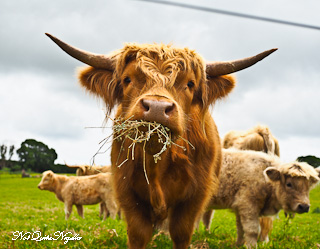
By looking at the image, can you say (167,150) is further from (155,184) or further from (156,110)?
(156,110)

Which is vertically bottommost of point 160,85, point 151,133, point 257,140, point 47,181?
point 47,181

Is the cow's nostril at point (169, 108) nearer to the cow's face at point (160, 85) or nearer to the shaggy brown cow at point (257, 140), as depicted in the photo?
the cow's face at point (160, 85)

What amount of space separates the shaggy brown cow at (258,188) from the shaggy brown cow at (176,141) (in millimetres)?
2061

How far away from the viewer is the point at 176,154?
11.9ft

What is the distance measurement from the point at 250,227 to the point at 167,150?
120 inches

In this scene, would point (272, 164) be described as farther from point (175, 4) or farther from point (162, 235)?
point (175, 4)

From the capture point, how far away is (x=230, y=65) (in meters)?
3.87

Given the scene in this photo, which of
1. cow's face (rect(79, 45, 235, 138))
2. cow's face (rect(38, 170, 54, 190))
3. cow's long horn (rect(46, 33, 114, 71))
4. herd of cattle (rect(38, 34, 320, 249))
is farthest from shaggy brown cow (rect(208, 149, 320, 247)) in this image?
cow's face (rect(38, 170, 54, 190))

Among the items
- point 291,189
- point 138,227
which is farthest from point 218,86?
point 291,189

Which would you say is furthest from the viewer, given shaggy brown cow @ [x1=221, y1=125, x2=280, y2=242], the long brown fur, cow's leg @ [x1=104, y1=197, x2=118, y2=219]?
cow's leg @ [x1=104, y1=197, x2=118, y2=219]

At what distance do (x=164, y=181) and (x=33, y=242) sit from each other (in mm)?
2305

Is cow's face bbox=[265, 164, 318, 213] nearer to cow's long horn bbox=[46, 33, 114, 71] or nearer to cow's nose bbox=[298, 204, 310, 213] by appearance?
cow's nose bbox=[298, 204, 310, 213]

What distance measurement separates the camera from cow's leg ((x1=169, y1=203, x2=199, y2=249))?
3912mm

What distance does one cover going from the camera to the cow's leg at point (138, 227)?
3688 millimetres
